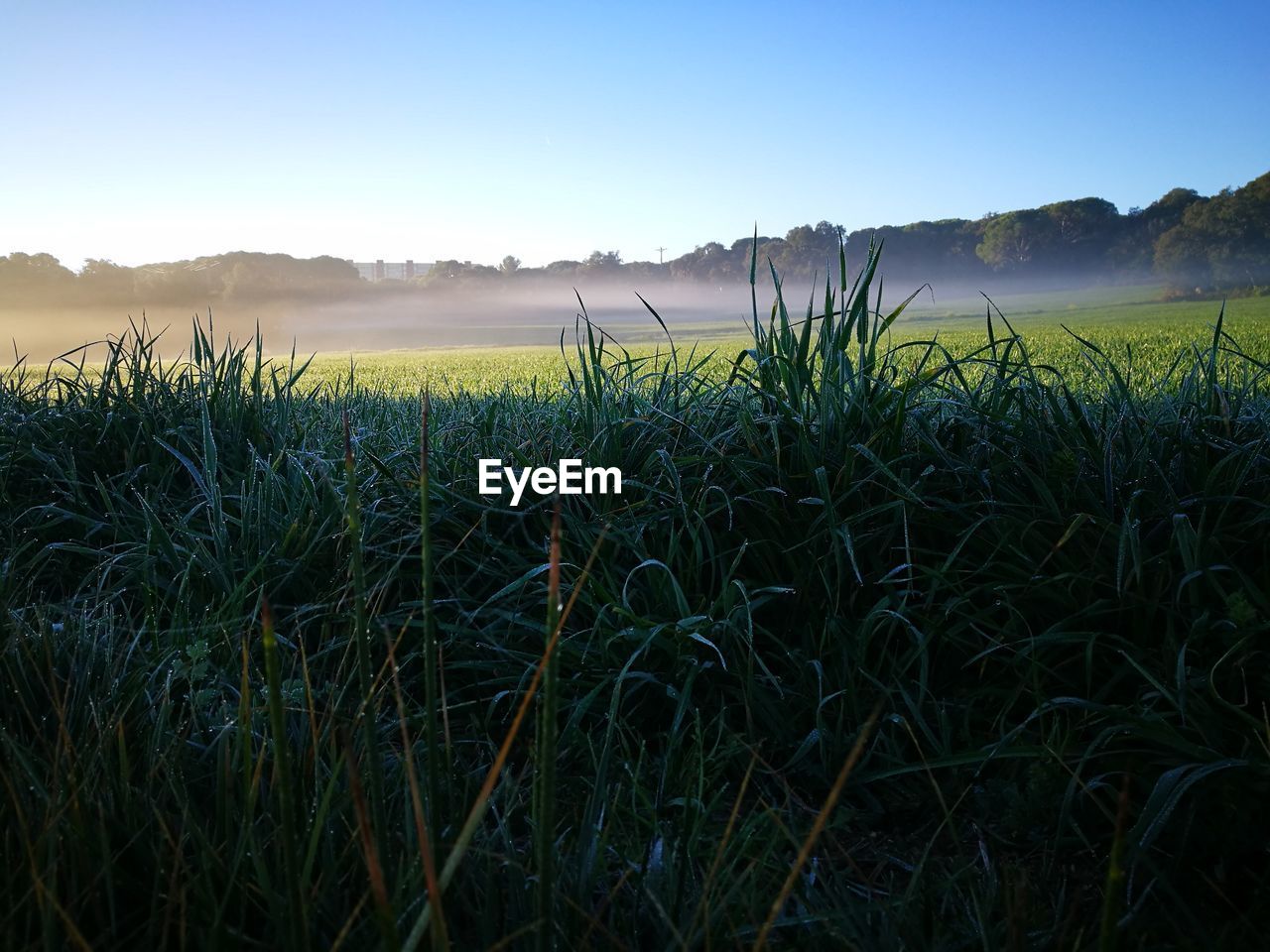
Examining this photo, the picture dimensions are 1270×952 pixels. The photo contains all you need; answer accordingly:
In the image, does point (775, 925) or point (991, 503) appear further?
point (991, 503)

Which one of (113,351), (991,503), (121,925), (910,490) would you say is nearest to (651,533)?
(910,490)

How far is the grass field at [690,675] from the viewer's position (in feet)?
4.07

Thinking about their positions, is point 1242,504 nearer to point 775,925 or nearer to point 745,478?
point 745,478

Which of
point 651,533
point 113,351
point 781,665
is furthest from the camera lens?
point 113,351

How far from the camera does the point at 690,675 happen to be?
1970mm

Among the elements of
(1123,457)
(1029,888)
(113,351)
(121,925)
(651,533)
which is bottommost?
(1029,888)

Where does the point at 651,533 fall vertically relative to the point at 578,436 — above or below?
below

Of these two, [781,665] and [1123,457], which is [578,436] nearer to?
[781,665]

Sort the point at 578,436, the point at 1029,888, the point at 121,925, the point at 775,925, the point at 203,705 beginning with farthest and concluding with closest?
the point at 578,436 → the point at 203,705 → the point at 1029,888 → the point at 775,925 → the point at 121,925

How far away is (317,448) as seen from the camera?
3262 millimetres

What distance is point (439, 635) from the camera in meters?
2.23

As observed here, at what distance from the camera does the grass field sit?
124 cm

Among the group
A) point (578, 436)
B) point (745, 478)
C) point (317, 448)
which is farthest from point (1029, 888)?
point (317, 448)

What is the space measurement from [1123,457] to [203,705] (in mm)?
2174
